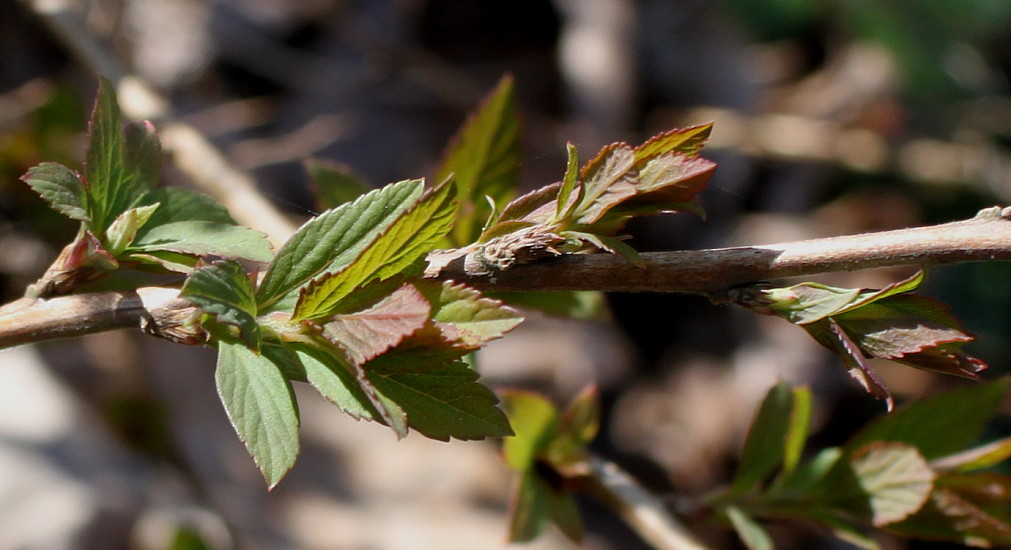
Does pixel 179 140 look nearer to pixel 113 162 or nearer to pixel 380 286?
pixel 113 162

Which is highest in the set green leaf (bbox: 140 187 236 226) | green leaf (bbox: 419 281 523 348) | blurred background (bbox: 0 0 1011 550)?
green leaf (bbox: 140 187 236 226)

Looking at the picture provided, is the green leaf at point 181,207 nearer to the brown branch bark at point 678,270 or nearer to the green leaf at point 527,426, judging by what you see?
the brown branch bark at point 678,270

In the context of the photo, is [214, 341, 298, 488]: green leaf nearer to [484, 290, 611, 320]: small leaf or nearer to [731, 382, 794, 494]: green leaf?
[484, 290, 611, 320]: small leaf

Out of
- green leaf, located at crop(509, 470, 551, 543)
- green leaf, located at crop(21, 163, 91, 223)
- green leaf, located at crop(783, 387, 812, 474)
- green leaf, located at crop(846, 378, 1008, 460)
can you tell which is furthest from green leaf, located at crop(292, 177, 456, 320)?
green leaf, located at crop(846, 378, 1008, 460)

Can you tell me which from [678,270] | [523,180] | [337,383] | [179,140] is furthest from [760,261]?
[523,180]

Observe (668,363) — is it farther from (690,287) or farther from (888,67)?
(690,287)

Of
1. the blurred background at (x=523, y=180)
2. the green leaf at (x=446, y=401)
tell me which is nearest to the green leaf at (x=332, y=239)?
the green leaf at (x=446, y=401)
